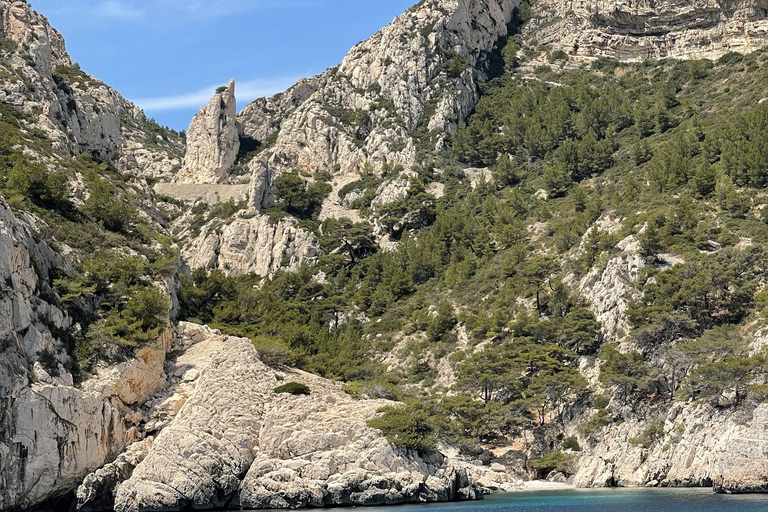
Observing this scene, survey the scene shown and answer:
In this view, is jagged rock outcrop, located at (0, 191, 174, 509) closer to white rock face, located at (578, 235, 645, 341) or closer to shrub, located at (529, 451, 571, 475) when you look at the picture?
shrub, located at (529, 451, 571, 475)

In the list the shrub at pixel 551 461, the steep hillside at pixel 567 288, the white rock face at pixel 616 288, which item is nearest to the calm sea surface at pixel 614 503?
the steep hillside at pixel 567 288

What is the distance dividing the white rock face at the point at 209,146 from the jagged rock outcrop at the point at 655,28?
5351 cm

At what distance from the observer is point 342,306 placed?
313 ft

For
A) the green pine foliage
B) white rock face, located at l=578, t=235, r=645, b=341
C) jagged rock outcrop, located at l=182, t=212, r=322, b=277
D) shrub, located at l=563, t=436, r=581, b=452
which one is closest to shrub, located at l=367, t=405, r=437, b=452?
the green pine foliage

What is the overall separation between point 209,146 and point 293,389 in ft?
262

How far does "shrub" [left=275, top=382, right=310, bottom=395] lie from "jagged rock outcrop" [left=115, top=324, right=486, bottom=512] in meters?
0.81

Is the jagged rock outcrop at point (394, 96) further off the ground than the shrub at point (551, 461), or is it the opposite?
the jagged rock outcrop at point (394, 96)

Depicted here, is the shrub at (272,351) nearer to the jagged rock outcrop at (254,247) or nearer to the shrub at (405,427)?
the shrub at (405,427)

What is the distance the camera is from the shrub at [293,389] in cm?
5733

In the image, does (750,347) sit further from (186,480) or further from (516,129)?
(516,129)

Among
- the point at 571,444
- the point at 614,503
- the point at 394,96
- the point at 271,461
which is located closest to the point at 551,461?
the point at 571,444

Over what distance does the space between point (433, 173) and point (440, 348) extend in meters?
39.1

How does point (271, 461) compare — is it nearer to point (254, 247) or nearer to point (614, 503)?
point (614, 503)

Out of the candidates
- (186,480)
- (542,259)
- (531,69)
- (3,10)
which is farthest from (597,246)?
(3,10)
